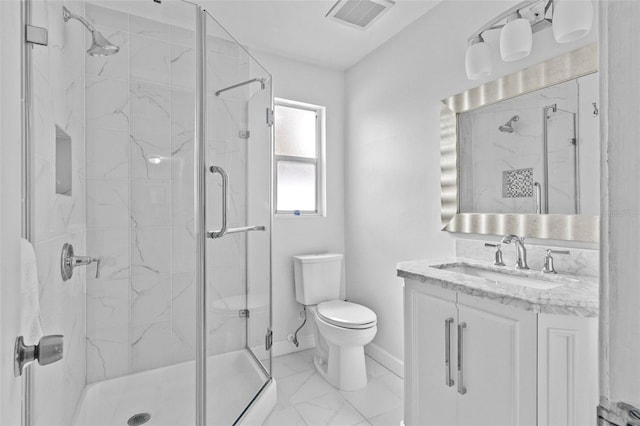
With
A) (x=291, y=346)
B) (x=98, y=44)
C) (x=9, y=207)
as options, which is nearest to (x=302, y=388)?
(x=291, y=346)

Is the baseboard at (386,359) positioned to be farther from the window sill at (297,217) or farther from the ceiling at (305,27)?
the ceiling at (305,27)

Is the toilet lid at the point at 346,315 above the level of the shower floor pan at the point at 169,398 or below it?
above

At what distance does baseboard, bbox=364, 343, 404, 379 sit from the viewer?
7.68ft

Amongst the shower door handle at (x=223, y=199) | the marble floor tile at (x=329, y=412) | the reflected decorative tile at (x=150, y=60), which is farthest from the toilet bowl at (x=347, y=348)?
the reflected decorative tile at (x=150, y=60)

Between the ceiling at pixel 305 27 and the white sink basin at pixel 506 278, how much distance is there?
1617 millimetres

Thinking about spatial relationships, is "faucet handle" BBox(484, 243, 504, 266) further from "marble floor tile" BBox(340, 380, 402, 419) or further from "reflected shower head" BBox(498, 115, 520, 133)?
"marble floor tile" BBox(340, 380, 402, 419)

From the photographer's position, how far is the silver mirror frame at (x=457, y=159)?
1437 mm

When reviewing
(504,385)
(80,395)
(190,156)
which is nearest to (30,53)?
(190,156)

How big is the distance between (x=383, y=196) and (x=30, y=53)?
6.83 ft

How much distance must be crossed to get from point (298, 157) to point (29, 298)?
2307mm

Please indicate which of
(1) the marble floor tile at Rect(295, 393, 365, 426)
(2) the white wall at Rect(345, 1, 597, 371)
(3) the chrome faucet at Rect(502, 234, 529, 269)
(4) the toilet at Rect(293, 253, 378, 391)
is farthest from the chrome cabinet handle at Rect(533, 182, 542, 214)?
(1) the marble floor tile at Rect(295, 393, 365, 426)

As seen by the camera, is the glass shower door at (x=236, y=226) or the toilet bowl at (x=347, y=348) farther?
the toilet bowl at (x=347, y=348)

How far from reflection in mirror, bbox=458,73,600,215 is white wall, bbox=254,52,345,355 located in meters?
1.21

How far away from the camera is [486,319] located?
1269 mm
